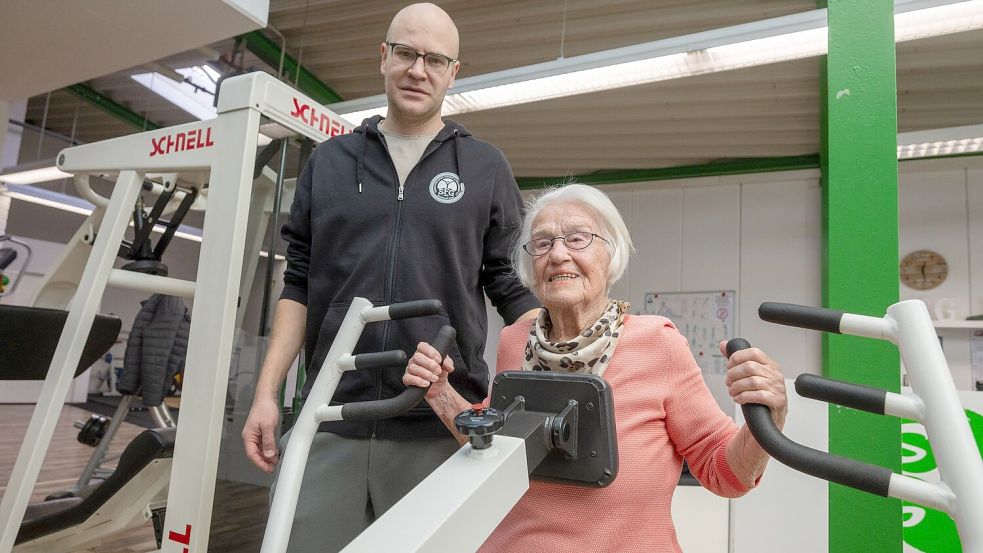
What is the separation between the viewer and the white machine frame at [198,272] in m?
1.56

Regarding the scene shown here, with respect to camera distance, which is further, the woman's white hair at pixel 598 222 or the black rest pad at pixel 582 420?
the woman's white hair at pixel 598 222

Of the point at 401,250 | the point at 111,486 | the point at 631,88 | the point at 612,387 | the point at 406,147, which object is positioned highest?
the point at 631,88

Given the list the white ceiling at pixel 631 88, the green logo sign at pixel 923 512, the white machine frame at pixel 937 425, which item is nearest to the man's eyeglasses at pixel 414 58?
the white machine frame at pixel 937 425

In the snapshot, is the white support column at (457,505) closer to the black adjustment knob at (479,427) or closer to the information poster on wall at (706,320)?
the black adjustment knob at (479,427)

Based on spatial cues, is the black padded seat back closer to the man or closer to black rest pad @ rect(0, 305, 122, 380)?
black rest pad @ rect(0, 305, 122, 380)

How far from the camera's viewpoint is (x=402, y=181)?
1438mm

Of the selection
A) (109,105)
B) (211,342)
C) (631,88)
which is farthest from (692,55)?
(109,105)

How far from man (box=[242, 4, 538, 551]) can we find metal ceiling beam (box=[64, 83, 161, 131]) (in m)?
7.63

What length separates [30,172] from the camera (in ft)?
20.8

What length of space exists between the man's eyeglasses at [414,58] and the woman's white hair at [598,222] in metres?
0.37

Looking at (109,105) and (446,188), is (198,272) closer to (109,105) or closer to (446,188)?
(446,188)

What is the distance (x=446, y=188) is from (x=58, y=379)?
130cm

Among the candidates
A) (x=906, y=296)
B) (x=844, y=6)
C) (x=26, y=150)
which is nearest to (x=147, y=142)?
(x=844, y=6)

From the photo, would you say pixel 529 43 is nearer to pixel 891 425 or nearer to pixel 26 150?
pixel 891 425
